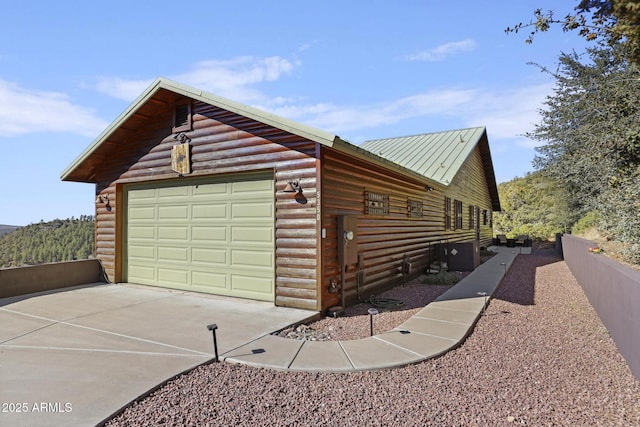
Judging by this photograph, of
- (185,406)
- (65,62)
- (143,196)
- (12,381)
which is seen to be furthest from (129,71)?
(185,406)

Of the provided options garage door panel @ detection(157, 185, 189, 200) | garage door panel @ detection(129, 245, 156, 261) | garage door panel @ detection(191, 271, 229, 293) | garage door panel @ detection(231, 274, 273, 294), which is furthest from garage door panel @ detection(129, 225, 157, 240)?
garage door panel @ detection(231, 274, 273, 294)

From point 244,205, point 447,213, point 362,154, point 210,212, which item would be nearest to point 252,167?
point 244,205

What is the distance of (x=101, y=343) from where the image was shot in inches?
166

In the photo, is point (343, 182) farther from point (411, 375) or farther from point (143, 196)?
point (143, 196)

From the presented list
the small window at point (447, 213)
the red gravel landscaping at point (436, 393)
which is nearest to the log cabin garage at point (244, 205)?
the red gravel landscaping at point (436, 393)

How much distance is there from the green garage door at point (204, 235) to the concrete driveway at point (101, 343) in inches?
18.0

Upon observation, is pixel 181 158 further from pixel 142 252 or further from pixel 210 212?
pixel 142 252

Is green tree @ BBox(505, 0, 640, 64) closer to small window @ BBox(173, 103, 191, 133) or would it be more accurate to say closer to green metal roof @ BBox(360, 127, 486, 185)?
small window @ BBox(173, 103, 191, 133)

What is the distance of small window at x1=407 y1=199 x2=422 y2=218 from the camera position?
9.34m

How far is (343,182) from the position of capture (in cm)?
635

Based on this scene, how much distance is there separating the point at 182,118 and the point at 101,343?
498 centimetres

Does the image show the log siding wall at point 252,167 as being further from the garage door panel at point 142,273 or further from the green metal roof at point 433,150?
the green metal roof at point 433,150

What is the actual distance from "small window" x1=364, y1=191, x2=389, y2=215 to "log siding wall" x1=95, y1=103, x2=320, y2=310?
5.92 feet

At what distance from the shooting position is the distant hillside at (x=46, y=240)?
13587mm
